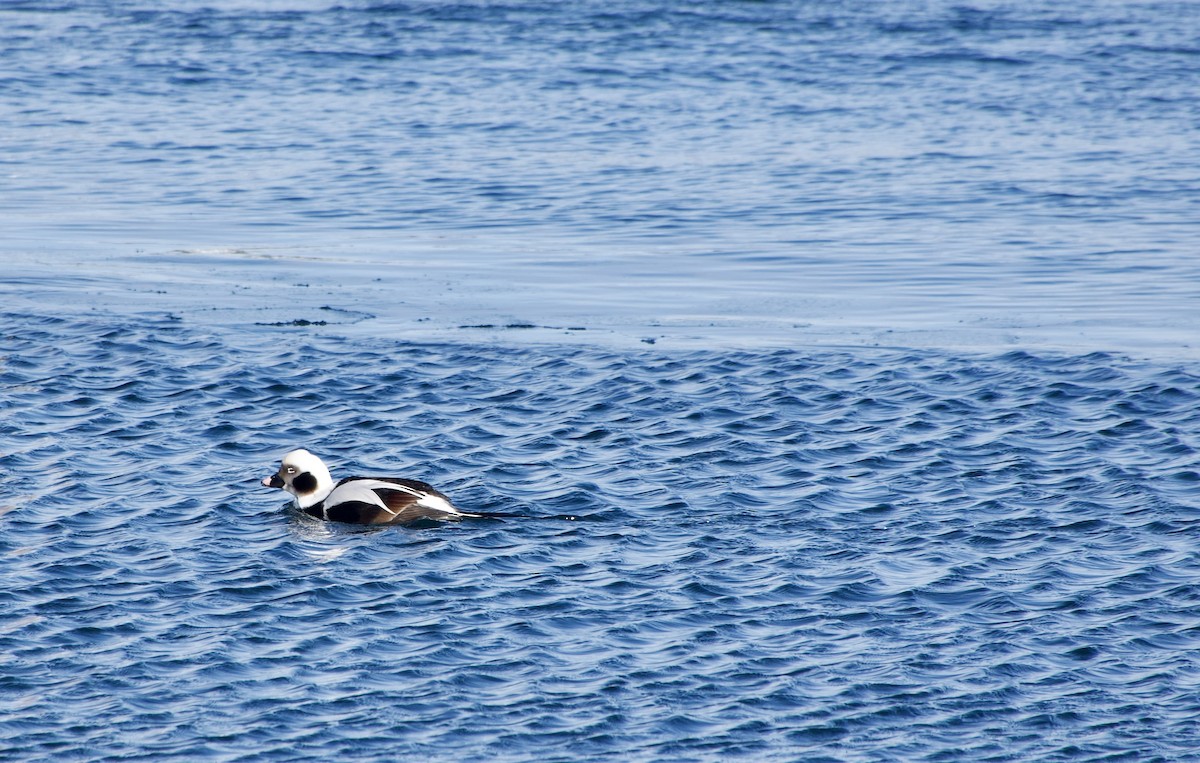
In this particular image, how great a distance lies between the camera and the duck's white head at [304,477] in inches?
546

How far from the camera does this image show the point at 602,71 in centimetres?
4288

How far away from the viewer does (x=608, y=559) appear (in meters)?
12.7

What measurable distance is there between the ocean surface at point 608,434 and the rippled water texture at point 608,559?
0.04 m

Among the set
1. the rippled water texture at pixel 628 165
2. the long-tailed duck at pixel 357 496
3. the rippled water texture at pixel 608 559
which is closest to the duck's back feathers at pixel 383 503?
the long-tailed duck at pixel 357 496

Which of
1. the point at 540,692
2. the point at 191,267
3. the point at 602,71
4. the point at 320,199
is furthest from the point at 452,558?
the point at 602,71

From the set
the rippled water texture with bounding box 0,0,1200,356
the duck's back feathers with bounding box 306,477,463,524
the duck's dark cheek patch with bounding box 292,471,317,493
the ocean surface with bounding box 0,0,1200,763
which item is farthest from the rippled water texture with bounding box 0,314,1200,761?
the rippled water texture with bounding box 0,0,1200,356

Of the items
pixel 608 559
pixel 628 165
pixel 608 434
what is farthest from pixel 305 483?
pixel 628 165

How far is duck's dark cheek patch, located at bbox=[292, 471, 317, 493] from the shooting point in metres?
13.9

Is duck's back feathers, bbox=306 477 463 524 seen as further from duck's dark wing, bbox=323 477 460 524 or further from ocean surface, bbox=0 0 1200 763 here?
ocean surface, bbox=0 0 1200 763

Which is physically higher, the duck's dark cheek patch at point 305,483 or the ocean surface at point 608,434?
the duck's dark cheek patch at point 305,483

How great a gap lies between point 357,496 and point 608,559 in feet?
7.64

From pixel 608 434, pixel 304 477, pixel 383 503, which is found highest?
pixel 304 477

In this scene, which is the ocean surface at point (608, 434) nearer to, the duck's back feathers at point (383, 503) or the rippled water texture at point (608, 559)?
the rippled water texture at point (608, 559)

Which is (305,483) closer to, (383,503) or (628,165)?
(383,503)
